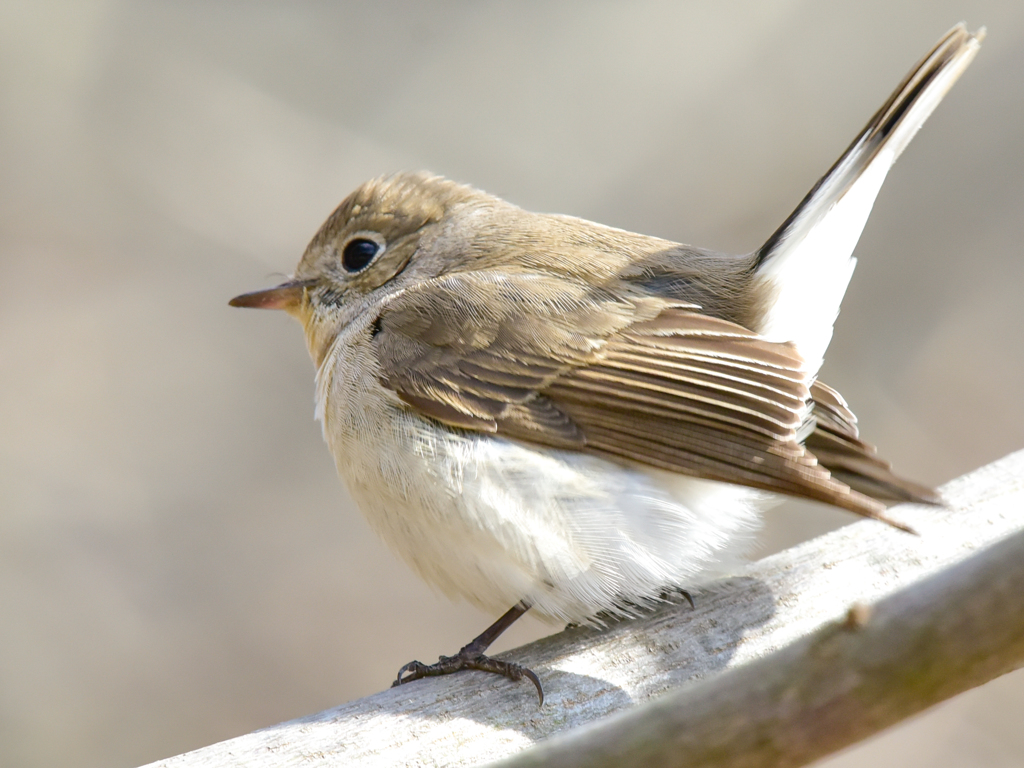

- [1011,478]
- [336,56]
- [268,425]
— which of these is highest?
[336,56]

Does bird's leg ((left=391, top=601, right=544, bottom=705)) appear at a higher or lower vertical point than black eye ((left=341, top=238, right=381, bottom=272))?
lower

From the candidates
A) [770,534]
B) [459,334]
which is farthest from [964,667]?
[770,534]

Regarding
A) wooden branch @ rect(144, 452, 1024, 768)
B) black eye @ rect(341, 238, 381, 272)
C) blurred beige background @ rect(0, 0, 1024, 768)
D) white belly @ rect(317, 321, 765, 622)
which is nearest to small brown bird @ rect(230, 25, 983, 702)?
white belly @ rect(317, 321, 765, 622)

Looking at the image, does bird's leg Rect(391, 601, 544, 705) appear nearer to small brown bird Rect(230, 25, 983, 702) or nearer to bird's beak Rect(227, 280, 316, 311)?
small brown bird Rect(230, 25, 983, 702)

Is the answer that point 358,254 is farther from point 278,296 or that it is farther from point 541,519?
point 541,519

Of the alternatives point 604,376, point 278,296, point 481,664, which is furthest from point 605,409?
point 278,296

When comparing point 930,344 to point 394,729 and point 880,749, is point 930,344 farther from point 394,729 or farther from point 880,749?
point 394,729
